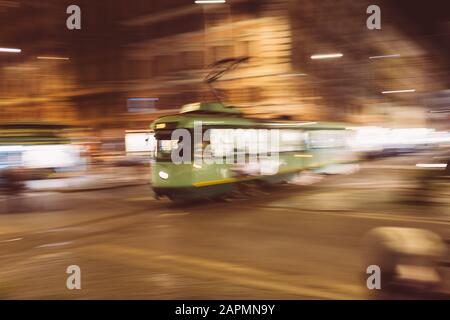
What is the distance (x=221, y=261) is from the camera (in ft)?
23.5

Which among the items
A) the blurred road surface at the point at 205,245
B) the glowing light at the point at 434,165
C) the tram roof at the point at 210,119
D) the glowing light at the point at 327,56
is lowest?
the blurred road surface at the point at 205,245

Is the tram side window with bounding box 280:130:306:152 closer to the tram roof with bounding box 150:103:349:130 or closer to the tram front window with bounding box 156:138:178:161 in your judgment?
the tram roof with bounding box 150:103:349:130

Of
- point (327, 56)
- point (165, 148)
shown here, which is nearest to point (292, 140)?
point (165, 148)

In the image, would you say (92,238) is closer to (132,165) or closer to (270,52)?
(132,165)

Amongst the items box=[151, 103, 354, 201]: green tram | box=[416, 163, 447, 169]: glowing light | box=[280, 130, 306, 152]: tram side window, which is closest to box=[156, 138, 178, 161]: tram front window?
box=[151, 103, 354, 201]: green tram

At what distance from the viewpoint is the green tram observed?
12.3 m

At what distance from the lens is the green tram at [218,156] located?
12.3 meters

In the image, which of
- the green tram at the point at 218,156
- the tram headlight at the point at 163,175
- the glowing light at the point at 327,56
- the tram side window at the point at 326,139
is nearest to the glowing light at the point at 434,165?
the green tram at the point at 218,156

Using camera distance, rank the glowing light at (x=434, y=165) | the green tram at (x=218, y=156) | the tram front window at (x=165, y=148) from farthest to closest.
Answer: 1. the tram front window at (x=165, y=148)
2. the green tram at (x=218, y=156)
3. the glowing light at (x=434, y=165)

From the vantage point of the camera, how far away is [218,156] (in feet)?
41.8

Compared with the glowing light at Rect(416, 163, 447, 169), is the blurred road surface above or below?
below

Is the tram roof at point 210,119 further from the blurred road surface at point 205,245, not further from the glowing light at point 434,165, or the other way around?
the glowing light at point 434,165

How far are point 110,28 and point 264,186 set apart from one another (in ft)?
105

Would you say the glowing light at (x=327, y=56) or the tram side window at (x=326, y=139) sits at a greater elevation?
the glowing light at (x=327, y=56)
